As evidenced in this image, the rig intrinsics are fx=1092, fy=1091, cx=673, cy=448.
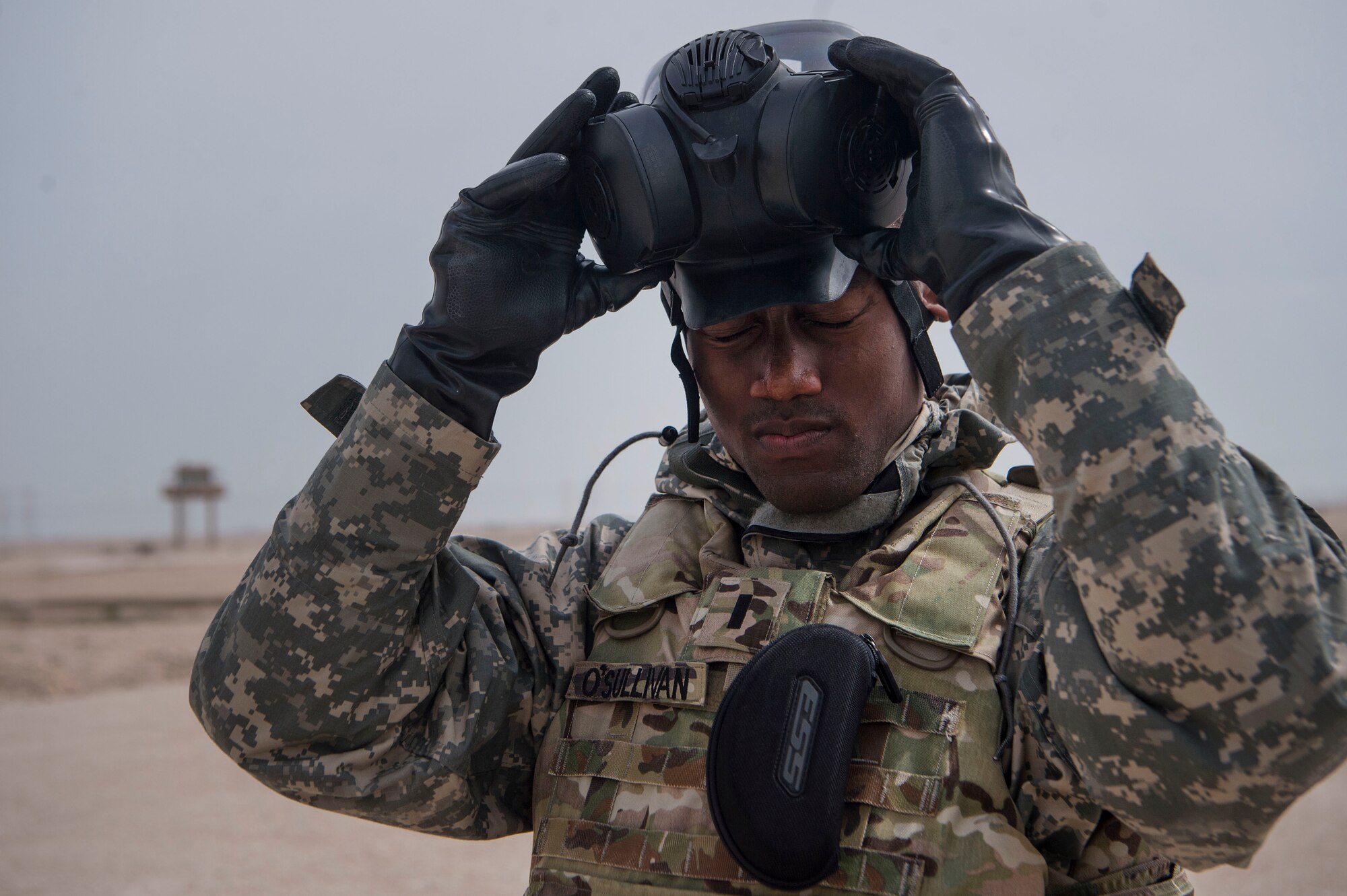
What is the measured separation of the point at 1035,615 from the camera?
215 centimetres

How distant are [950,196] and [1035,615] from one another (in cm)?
83

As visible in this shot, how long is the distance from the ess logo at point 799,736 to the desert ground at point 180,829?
4784 mm

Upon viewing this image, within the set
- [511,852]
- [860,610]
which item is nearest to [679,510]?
[860,610]

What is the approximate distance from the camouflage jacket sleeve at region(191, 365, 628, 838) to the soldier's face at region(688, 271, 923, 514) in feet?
2.00

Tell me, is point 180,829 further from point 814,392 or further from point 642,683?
point 814,392

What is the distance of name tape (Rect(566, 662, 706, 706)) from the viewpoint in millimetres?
2316

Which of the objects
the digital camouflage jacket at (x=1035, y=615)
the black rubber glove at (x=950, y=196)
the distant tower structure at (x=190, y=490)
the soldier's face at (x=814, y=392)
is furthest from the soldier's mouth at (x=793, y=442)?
the distant tower structure at (x=190, y=490)

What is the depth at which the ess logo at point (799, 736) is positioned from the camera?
2047 millimetres

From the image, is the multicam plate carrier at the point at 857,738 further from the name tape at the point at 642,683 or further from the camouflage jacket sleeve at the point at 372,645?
the camouflage jacket sleeve at the point at 372,645

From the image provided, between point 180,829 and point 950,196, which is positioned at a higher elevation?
point 950,196

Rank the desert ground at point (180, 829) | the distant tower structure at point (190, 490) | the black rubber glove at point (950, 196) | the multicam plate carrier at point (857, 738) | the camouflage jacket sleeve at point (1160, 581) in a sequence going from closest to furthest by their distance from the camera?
the camouflage jacket sleeve at point (1160, 581)
the black rubber glove at point (950, 196)
the multicam plate carrier at point (857, 738)
the desert ground at point (180, 829)
the distant tower structure at point (190, 490)

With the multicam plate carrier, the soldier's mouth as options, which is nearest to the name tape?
the multicam plate carrier

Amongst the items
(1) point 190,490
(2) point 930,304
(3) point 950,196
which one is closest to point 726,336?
(2) point 930,304

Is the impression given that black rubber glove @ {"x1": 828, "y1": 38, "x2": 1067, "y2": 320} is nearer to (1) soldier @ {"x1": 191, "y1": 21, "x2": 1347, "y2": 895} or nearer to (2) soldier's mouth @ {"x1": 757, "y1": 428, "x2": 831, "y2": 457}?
(1) soldier @ {"x1": 191, "y1": 21, "x2": 1347, "y2": 895}
